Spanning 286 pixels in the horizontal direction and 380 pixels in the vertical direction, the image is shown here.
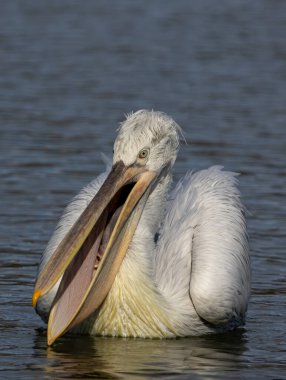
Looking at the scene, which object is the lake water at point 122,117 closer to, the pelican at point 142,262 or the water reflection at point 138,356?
the water reflection at point 138,356

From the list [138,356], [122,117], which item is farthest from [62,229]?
[122,117]

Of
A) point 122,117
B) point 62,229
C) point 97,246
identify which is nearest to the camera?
point 97,246

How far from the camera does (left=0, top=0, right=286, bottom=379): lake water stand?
6766 mm

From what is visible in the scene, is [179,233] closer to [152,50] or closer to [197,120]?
[197,120]

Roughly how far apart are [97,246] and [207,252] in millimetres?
717

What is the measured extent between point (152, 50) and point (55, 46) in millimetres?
1301

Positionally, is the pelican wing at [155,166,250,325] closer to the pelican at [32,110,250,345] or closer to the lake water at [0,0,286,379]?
the pelican at [32,110,250,345]

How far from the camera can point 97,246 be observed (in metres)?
6.76

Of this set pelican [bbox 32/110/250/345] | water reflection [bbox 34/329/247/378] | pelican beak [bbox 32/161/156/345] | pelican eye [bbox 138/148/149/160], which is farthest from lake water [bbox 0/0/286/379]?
pelican eye [bbox 138/148/149/160]

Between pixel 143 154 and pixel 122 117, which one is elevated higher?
pixel 143 154

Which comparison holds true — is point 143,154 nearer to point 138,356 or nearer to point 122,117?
point 138,356

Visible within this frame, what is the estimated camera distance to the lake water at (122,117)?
6766 millimetres

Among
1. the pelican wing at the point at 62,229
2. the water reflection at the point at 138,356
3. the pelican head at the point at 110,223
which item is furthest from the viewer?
the pelican wing at the point at 62,229

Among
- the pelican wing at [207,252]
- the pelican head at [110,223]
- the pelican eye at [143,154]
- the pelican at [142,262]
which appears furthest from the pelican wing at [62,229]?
the pelican eye at [143,154]
